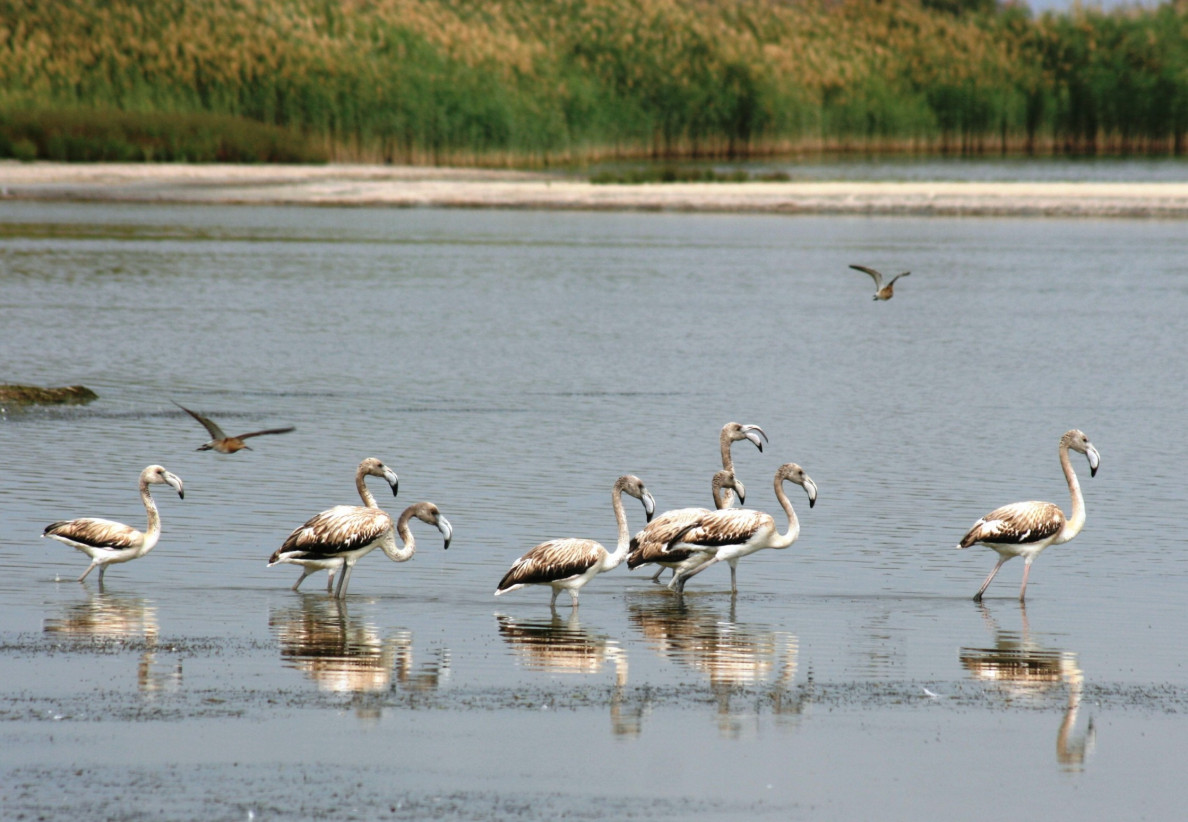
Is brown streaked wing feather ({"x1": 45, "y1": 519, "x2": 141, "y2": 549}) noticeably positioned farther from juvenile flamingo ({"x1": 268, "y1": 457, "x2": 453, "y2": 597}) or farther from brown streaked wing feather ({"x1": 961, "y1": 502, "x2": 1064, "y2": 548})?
brown streaked wing feather ({"x1": 961, "y1": 502, "x2": 1064, "y2": 548})

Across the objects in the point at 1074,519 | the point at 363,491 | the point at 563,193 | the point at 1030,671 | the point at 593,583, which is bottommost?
the point at 593,583

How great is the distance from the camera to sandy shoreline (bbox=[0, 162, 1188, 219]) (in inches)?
2367

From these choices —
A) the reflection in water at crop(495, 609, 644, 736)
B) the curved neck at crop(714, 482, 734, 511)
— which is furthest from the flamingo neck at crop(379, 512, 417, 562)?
the curved neck at crop(714, 482, 734, 511)

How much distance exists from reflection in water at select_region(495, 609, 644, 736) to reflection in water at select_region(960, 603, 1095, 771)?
7.25 ft

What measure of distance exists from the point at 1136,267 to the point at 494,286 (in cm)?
1676

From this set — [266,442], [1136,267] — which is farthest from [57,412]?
[1136,267]

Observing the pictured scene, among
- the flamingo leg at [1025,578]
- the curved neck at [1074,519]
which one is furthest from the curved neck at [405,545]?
the curved neck at [1074,519]

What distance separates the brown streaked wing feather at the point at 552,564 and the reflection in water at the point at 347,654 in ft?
3.32

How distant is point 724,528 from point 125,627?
4.35 metres

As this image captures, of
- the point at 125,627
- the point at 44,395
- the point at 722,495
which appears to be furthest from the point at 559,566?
the point at 44,395

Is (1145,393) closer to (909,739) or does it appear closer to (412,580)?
Answer: (412,580)

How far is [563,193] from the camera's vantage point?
63.4 meters

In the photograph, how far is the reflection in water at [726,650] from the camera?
389 inches

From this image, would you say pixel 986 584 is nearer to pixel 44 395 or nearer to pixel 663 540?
pixel 663 540
